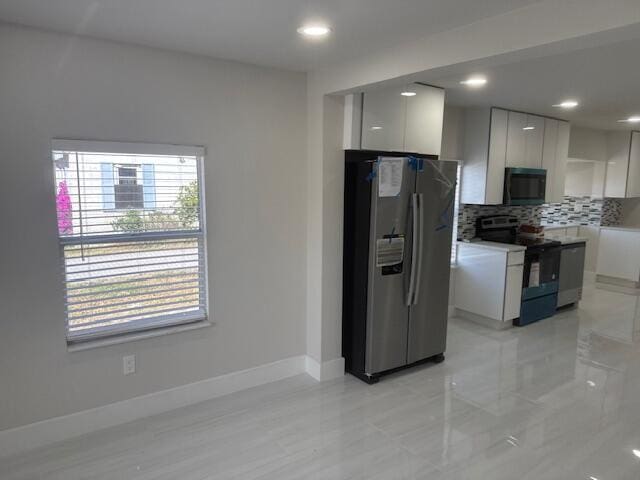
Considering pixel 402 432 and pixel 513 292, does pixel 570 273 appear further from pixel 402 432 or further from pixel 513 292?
pixel 402 432

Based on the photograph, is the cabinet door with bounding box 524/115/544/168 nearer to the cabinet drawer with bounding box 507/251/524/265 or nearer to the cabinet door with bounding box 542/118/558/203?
the cabinet door with bounding box 542/118/558/203

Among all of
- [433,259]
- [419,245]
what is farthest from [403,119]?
[433,259]

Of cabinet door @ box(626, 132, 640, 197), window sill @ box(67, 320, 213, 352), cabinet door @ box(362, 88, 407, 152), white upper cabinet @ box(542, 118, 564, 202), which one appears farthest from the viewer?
cabinet door @ box(626, 132, 640, 197)

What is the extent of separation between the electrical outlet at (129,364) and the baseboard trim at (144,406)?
20 cm

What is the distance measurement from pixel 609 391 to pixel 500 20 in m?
2.88

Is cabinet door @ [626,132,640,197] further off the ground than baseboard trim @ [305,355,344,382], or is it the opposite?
cabinet door @ [626,132,640,197]

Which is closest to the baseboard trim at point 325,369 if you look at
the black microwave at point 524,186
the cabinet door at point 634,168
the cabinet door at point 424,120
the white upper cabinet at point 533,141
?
the cabinet door at point 424,120

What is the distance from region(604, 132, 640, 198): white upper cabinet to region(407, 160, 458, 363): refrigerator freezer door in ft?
14.8

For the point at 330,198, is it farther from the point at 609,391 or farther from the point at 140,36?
the point at 609,391

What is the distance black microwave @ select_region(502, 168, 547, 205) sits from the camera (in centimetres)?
474

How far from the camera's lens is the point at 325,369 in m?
3.42

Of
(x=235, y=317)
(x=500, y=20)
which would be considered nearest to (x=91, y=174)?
(x=235, y=317)

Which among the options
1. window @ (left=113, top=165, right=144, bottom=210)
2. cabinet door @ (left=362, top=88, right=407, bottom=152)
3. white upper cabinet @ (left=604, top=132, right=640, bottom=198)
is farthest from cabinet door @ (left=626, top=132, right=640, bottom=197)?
window @ (left=113, top=165, right=144, bottom=210)

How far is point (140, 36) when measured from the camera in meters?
2.41
